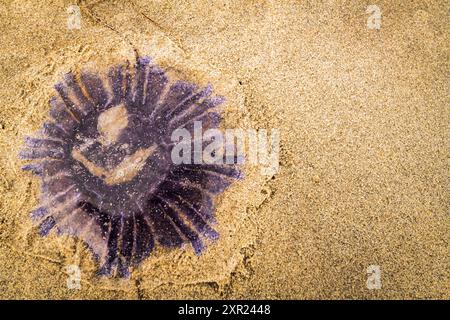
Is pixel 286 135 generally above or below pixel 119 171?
above

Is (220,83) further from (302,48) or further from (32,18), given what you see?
(32,18)

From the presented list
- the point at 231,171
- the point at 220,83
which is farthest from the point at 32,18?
the point at 231,171

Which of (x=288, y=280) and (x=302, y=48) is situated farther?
(x=302, y=48)

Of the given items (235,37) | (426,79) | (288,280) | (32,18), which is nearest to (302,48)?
A: (235,37)

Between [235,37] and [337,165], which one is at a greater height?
[235,37]

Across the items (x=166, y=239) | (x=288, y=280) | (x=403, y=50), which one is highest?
(x=403, y=50)

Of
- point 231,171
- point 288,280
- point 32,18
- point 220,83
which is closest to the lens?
point 288,280

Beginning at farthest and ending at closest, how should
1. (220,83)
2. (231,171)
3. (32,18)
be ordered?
(32,18), (220,83), (231,171)
